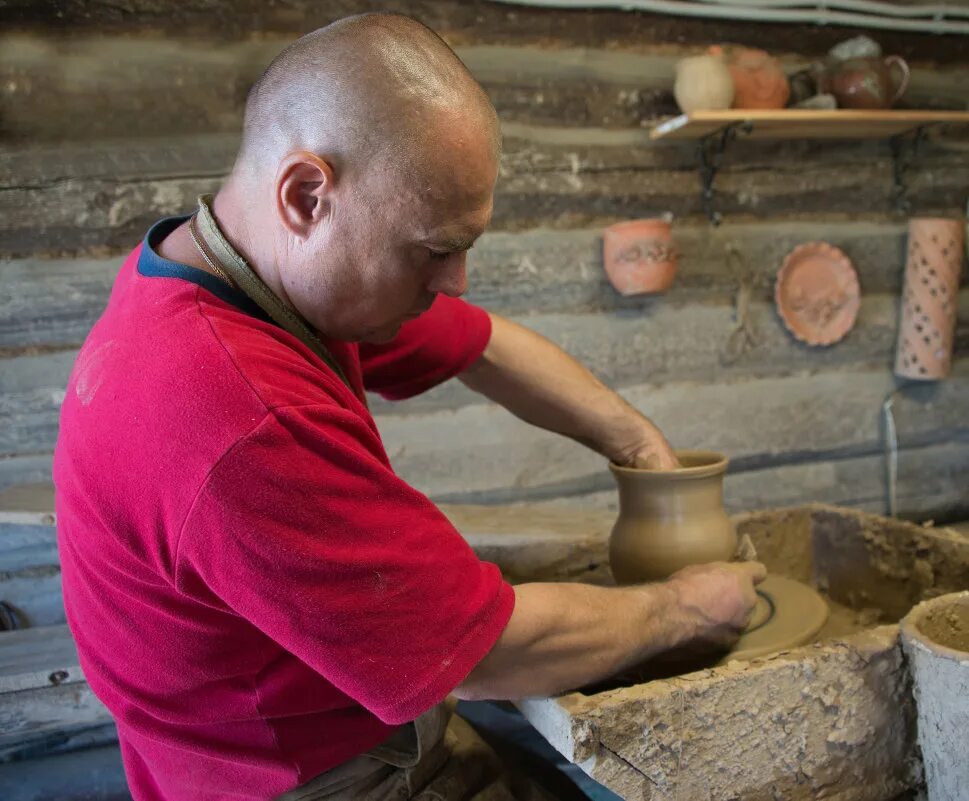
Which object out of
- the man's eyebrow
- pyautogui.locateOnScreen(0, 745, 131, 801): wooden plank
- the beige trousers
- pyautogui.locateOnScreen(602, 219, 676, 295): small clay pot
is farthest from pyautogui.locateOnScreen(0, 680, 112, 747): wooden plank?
pyautogui.locateOnScreen(602, 219, 676, 295): small clay pot

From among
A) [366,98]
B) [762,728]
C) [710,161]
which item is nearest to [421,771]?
[762,728]

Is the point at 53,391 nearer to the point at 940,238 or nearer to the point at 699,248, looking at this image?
the point at 699,248

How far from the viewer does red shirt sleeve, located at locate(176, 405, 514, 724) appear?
0.89m

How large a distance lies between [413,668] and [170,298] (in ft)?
1.80

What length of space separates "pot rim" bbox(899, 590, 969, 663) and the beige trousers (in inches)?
27.6

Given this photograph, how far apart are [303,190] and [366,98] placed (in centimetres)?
14

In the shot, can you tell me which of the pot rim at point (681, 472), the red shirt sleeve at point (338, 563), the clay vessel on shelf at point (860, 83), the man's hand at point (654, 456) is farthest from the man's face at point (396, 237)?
the clay vessel on shelf at point (860, 83)

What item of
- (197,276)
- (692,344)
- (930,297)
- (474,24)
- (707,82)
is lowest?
(692,344)

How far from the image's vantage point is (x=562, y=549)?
1.94m

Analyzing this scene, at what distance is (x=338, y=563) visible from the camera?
3.01 feet

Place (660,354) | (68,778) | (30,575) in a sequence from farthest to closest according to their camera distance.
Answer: (660,354)
(30,575)
(68,778)

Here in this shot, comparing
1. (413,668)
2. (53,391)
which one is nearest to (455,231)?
(413,668)

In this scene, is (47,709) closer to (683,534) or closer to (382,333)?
(382,333)

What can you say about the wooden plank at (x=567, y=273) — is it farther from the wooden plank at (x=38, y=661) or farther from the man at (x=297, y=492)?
the man at (x=297, y=492)
